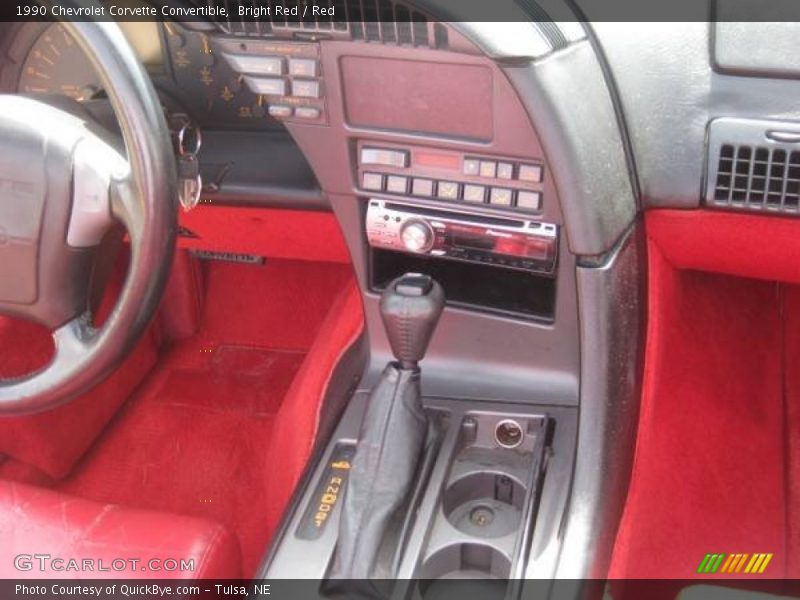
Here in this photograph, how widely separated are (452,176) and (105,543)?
60cm

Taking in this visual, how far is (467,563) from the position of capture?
1249 millimetres

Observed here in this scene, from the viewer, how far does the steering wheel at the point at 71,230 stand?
106cm

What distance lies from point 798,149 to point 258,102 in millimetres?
895

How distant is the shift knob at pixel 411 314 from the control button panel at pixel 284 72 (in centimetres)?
24

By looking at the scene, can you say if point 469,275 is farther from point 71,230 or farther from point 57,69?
point 57,69

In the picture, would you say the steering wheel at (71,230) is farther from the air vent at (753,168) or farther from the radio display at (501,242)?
the air vent at (753,168)

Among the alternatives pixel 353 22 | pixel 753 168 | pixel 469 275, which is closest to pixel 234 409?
pixel 469 275

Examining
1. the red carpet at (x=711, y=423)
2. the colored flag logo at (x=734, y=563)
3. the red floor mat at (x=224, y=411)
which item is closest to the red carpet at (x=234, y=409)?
the red floor mat at (x=224, y=411)

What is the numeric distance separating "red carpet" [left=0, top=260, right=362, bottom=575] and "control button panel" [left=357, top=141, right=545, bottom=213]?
1.19ft

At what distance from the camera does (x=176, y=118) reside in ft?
5.45

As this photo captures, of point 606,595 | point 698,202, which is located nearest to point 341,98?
point 698,202

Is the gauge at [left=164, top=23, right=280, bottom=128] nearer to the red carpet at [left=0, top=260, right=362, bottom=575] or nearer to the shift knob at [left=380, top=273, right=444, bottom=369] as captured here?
the red carpet at [left=0, top=260, right=362, bottom=575]

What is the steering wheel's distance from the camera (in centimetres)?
106

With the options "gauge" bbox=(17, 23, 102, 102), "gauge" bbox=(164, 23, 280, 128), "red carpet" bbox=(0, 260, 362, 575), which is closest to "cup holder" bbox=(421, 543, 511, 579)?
"red carpet" bbox=(0, 260, 362, 575)
